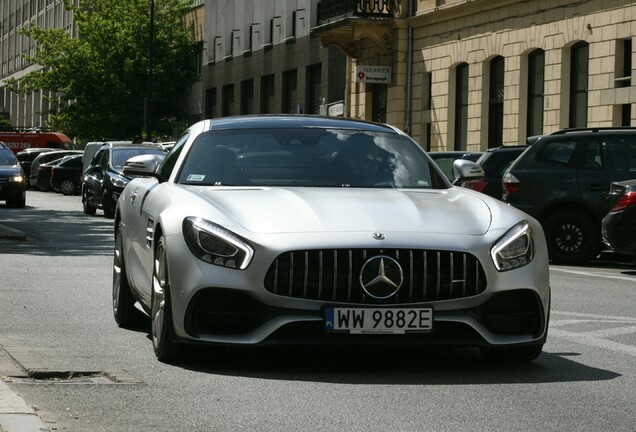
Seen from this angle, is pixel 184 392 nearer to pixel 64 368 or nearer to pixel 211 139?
pixel 64 368

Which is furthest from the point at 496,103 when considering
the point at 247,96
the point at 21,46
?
the point at 21,46

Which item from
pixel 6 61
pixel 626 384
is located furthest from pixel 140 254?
pixel 6 61

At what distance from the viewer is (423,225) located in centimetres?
867

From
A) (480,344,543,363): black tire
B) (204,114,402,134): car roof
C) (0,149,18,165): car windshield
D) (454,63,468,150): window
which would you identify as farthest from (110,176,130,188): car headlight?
(480,344,543,363): black tire

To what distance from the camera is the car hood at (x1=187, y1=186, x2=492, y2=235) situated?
28.2ft

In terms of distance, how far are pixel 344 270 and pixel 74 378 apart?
5.17 feet

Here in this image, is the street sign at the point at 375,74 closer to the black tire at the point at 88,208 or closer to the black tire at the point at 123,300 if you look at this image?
the black tire at the point at 88,208

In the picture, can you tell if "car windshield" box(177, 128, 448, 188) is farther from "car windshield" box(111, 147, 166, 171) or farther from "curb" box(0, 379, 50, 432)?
"car windshield" box(111, 147, 166, 171)

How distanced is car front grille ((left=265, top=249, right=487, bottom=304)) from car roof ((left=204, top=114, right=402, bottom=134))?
192cm

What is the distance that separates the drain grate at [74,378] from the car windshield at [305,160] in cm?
156

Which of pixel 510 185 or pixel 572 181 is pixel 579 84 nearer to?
pixel 510 185

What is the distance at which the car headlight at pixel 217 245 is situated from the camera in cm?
843

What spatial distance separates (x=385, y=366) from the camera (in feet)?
29.9

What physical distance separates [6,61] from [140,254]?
407 ft
